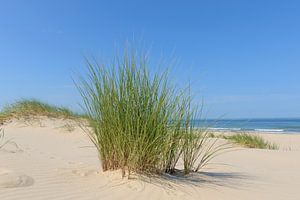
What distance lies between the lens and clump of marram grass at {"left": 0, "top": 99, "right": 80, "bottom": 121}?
13.0 m

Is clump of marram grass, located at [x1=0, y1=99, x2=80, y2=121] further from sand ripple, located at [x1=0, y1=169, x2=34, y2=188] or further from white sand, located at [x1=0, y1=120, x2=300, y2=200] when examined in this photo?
sand ripple, located at [x1=0, y1=169, x2=34, y2=188]

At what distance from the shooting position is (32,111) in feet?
43.7

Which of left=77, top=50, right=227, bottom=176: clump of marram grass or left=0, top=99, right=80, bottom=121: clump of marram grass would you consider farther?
left=0, top=99, right=80, bottom=121: clump of marram grass

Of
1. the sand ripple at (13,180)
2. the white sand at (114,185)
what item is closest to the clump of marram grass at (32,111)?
the white sand at (114,185)

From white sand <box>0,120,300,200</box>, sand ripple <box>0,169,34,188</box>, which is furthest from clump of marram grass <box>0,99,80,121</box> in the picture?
sand ripple <box>0,169,34,188</box>

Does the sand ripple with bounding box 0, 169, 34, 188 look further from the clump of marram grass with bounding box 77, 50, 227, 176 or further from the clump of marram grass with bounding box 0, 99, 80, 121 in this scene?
the clump of marram grass with bounding box 0, 99, 80, 121

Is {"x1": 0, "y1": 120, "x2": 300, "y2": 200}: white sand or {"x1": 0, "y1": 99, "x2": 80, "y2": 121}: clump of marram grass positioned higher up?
{"x1": 0, "y1": 99, "x2": 80, "y2": 121}: clump of marram grass

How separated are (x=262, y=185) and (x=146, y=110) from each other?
160 centimetres

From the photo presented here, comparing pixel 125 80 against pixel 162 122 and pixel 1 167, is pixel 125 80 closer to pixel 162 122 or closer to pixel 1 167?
pixel 162 122

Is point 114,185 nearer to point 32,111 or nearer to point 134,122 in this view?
point 134,122

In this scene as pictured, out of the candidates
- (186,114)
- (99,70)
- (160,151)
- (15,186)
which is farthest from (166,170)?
(15,186)

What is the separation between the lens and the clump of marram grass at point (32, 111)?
13047mm

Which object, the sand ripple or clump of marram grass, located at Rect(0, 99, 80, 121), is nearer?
the sand ripple

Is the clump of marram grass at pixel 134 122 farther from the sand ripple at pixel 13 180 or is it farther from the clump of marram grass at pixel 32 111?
the clump of marram grass at pixel 32 111
